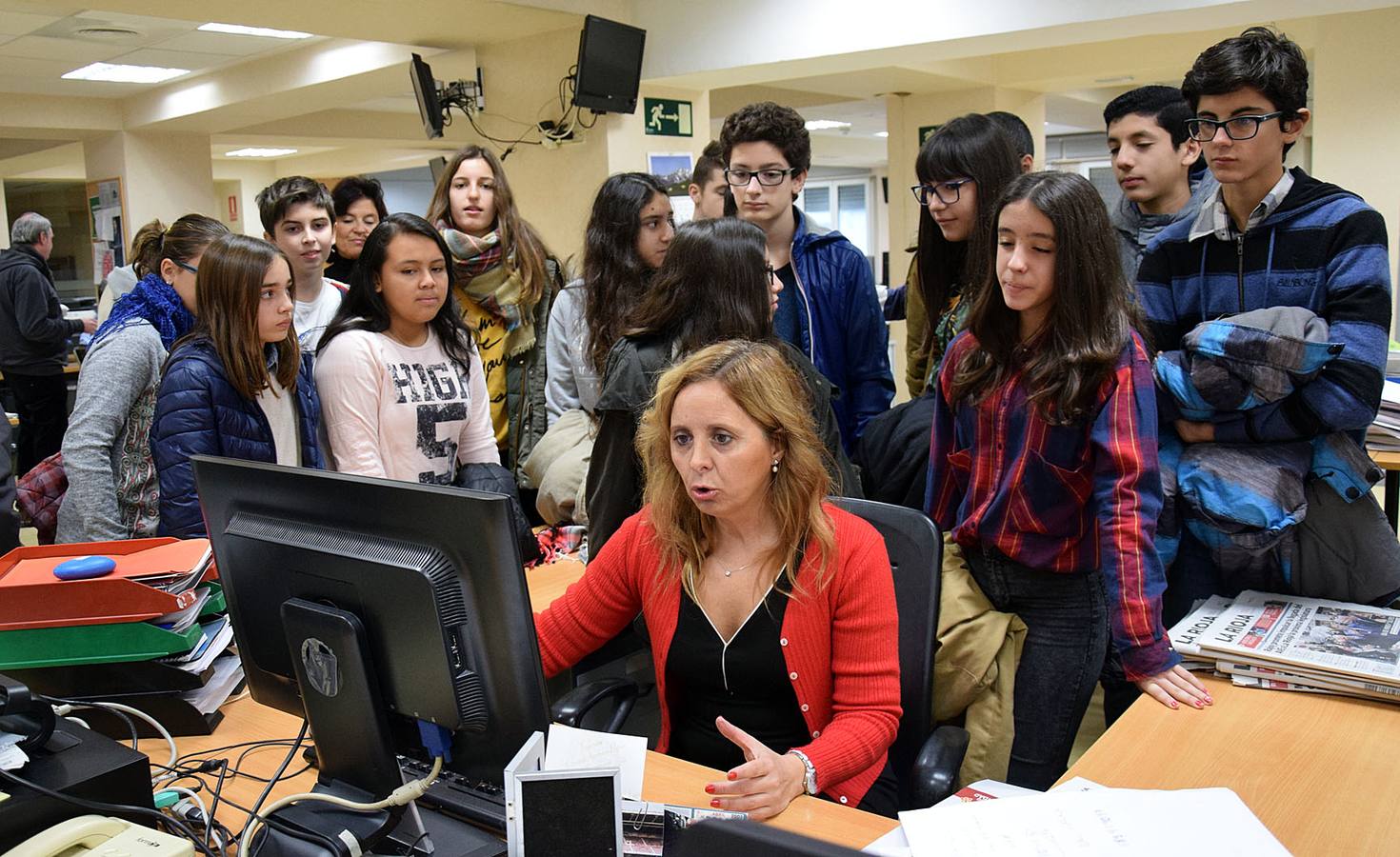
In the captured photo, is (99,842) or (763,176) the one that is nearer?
(99,842)

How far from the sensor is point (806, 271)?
2738 millimetres

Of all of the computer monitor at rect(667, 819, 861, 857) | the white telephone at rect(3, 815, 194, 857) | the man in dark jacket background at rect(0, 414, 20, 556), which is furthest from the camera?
the man in dark jacket background at rect(0, 414, 20, 556)

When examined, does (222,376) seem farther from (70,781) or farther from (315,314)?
(70,781)

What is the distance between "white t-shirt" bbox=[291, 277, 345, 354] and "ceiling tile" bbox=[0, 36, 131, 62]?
4807 mm

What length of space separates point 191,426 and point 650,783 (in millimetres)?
1361

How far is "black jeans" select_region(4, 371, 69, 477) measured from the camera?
22.7 feet

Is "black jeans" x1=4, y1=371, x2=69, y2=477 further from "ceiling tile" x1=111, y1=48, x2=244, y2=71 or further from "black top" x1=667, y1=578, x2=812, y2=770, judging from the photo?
"black top" x1=667, y1=578, x2=812, y2=770

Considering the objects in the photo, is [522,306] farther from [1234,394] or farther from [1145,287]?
[1234,394]

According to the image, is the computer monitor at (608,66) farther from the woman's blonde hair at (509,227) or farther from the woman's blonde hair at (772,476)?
the woman's blonde hair at (772,476)

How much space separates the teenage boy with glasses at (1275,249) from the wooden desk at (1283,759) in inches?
16.7

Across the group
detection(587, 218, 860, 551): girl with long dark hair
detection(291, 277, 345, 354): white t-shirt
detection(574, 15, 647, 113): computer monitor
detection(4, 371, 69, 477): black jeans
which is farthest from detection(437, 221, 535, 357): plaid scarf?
detection(4, 371, 69, 477): black jeans

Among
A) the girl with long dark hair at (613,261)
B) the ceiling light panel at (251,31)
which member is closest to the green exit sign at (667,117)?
the ceiling light panel at (251,31)

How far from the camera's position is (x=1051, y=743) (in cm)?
196

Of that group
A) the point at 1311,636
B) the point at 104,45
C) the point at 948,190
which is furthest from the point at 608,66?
the point at 1311,636
